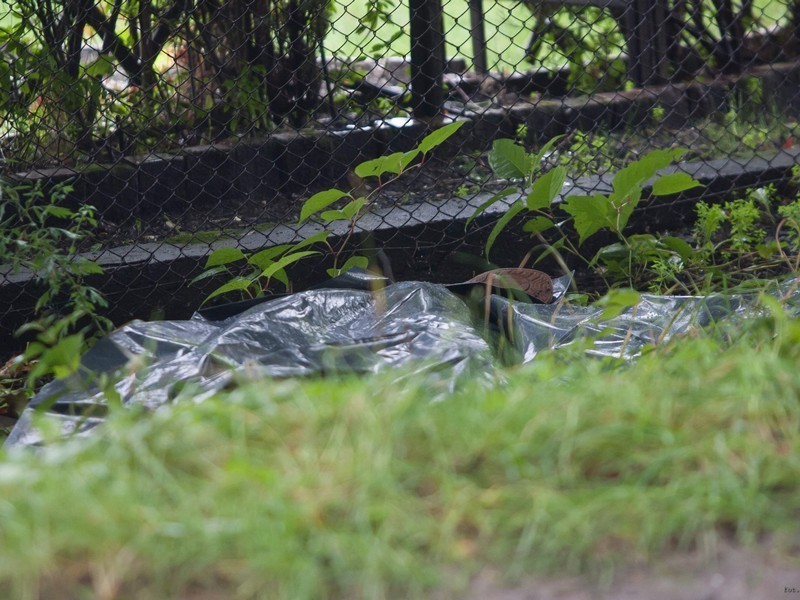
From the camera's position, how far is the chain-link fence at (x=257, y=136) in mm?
3178

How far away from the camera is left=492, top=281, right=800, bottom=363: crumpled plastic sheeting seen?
2326 millimetres

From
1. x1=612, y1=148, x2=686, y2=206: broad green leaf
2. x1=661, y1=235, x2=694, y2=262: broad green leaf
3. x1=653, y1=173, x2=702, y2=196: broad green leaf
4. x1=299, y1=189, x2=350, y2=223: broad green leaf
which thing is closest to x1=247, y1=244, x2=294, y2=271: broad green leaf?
x1=299, y1=189, x2=350, y2=223: broad green leaf

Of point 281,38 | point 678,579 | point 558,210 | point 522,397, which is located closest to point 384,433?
point 522,397

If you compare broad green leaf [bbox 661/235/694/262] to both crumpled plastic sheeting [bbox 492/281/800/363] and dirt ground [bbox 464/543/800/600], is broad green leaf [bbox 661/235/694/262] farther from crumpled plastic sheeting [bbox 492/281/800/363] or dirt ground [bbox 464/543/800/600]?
dirt ground [bbox 464/543/800/600]

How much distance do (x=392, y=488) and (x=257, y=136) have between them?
8.99 ft

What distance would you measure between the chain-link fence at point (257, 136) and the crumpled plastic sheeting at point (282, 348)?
2.05 ft

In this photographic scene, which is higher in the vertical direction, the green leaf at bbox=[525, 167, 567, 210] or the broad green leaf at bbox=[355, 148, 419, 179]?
the broad green leaf at bbox=[355, 148, 419, 179]

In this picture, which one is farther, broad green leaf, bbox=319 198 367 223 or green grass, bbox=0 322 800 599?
broad green leaf, bbox=319 198 367 223

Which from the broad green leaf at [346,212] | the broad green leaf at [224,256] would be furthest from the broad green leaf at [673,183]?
the broad green leaf at [224,256]

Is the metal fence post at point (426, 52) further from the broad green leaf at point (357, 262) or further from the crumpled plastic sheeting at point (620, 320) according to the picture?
the crumpled plastic sheeting at point (620, 320)

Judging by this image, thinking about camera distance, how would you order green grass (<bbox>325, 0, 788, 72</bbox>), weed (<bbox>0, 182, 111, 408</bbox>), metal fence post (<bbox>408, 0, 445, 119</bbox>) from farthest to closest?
green grass (<bbox>325, 0, 788, 72</bbox>), metal fence post (<bbox>408, 0, 445, 119</bbox>), weed (<bbox>0, 182, 111, 408</bbox>)

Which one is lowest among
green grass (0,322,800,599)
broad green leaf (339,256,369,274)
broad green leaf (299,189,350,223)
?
broad green leaf (339,256,369,274)

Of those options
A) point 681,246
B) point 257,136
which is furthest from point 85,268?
point 681,246

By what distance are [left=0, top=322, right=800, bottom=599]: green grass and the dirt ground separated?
0.02 meters
